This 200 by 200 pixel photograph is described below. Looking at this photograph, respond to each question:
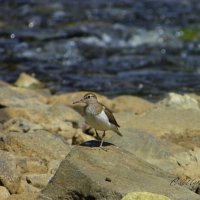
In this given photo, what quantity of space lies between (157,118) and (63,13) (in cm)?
1302

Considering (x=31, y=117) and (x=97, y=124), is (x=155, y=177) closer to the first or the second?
(x=97, y=124)

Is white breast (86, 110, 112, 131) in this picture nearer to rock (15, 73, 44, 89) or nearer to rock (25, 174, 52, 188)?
rock (25, 174, 52, 188)

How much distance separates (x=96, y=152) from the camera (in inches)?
326

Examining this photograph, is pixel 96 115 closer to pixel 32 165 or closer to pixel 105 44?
pixel 32 165

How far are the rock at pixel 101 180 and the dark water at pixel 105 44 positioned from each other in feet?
28.5

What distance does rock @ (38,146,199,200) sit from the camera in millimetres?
7445

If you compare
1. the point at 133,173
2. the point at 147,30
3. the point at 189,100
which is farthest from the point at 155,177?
the point at 147,30

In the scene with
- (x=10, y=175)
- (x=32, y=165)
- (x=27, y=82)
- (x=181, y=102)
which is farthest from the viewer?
(x=27, y=82)

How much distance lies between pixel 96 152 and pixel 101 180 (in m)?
0.81

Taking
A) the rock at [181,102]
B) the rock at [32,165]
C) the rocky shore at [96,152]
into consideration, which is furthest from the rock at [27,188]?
the rock at [181,102]

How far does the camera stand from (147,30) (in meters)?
22.2

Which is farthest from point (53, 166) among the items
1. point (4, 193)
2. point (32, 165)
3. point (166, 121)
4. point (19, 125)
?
point (166, 121)

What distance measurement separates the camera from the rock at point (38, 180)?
8.53 m

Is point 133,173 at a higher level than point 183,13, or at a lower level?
higher
